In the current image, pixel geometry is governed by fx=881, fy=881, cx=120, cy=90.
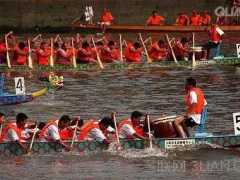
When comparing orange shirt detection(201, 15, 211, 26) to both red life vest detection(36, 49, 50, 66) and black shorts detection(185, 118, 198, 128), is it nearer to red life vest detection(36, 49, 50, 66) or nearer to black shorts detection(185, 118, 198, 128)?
red life vest detection(36, 49, 50, 66)

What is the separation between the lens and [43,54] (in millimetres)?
39625

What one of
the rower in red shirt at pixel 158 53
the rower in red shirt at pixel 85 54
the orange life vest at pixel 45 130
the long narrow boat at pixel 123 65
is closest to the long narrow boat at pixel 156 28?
the long narrow boat at pixel 123 65

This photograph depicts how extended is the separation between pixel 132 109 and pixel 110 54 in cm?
975

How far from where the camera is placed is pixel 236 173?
2152 centimetres

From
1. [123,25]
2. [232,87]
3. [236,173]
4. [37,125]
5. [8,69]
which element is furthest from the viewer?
[123,25]

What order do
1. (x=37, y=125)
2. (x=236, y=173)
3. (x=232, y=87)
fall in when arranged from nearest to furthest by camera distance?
(x=236, y=173) → (x=37, y=125) → (x=232, y=87)

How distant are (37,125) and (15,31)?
38803 mm

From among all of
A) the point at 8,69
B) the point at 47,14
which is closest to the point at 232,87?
the point at 8,69

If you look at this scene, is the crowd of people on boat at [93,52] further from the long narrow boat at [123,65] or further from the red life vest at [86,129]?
the red life vest at [86,129]

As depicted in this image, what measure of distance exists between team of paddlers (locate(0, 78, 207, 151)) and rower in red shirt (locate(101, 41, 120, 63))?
57.0 ft

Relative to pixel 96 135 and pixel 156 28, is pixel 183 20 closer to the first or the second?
pixel 156 28

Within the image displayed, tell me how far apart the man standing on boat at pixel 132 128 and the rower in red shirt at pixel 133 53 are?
17.6 m

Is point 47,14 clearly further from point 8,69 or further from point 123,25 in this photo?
point 8,69

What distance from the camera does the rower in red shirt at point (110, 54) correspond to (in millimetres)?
40531
